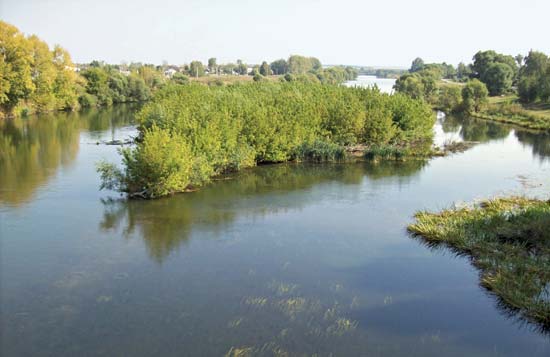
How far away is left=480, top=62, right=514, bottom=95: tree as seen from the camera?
315ft

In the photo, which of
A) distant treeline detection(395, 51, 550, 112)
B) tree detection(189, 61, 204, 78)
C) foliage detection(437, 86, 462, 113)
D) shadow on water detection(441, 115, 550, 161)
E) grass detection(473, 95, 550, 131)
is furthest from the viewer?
tree detection(189, 61, 204, 78)

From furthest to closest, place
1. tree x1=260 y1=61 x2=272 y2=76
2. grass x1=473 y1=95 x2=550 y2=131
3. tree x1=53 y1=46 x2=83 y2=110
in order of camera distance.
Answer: tree x1=260 y1=61 x2=272 y2=76
tree x1=53 y1=46 x2=83 y2=110
grass x1=473 y1=95 x2=550 y2=131

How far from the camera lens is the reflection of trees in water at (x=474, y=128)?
57.8m

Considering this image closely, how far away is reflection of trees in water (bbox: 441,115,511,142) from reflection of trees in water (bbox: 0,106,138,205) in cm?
4369

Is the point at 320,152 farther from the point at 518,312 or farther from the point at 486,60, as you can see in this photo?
the point at 486,60

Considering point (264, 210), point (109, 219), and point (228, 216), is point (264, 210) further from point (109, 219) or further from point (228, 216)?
point (109, 219)

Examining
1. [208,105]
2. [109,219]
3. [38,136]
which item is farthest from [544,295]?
[38,136]

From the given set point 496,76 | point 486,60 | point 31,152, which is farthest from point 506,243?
point 486,60

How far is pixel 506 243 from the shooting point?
20500 mm

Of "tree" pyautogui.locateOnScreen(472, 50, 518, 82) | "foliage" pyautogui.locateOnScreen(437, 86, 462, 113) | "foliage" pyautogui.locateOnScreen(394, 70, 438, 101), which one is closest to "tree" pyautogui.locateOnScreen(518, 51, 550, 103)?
"foliage" pyautogui.locateOnScreen(437, 86, 462, 113)

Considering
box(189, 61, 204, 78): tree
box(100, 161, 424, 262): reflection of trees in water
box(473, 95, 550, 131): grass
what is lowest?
box(100, 161, 424, 262): reflection of trees in water

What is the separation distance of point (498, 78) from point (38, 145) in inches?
3394

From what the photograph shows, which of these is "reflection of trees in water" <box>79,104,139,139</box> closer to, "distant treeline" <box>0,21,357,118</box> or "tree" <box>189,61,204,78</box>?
"distant treeline" <box>0,21,357,118</box>

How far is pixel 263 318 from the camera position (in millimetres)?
15297
